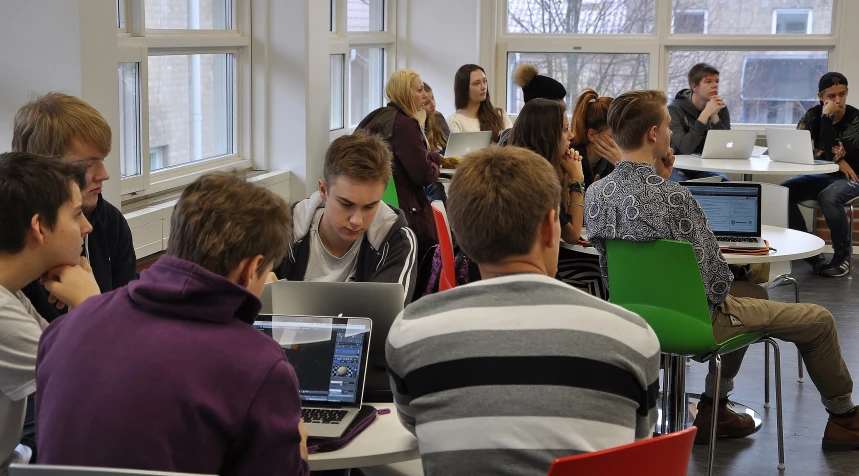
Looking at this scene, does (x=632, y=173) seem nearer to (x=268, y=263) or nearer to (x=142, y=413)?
(x=268, y=263)

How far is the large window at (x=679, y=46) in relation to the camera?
26.5 ft

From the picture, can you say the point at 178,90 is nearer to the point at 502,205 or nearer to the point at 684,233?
the point at 684,233

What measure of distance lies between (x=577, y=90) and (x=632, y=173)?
5.29 meters

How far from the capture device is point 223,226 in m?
1.55

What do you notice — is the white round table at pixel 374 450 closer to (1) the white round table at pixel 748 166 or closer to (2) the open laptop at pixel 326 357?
(2) the open laptop at pixel 326 357

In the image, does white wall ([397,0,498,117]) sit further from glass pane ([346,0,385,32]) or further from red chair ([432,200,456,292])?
red chair ([432,200,456,292])

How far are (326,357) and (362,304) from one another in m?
0.17

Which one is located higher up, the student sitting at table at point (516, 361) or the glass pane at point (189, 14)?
the glass pane at point (189, 14)

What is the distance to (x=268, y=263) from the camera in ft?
5.33

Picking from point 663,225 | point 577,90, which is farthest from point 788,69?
point 663,225

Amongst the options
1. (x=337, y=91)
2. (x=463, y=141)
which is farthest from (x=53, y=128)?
(x=337, y=91)

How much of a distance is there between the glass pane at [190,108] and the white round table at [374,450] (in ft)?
9.96

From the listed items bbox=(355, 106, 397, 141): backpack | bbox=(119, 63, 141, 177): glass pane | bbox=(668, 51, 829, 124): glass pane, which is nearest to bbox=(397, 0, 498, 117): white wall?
bbox=(668, 51, 829, 124): glass pane

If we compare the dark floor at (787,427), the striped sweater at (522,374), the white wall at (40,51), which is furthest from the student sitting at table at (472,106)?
the striped sweater at (522,374)
